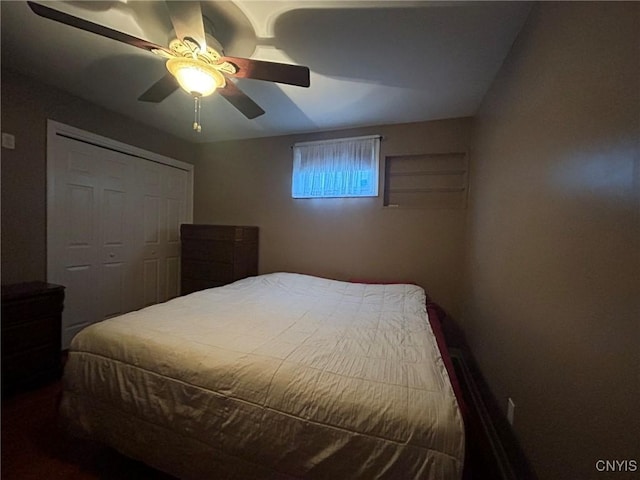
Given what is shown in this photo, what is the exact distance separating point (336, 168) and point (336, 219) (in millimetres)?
587

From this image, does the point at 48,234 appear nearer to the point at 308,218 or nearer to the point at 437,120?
the point at 308,218

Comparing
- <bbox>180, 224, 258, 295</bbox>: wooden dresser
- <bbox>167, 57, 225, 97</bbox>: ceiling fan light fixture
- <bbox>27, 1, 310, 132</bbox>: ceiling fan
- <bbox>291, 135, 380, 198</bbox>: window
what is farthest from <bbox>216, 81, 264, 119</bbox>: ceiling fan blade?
<bbox>180, 224, 258, 295</bbox>: wooden dresser

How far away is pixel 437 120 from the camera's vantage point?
2.55 meters

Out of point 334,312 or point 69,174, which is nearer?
point 334,312

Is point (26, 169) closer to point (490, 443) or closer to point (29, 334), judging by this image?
point (29, 334)

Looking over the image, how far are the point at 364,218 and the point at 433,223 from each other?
2.36 ft

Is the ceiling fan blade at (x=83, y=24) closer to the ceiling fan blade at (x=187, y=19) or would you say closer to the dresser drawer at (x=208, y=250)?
the ceiling fan blade at (x=187, y=19)

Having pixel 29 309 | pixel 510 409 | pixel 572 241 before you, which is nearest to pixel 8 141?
pixel 29 309

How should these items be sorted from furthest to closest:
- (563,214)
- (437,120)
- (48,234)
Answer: (437,120) < (48,234) < (563,214)

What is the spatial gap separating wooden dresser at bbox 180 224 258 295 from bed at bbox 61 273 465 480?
4.49 feet

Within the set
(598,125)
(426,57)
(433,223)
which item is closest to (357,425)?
(598,125)

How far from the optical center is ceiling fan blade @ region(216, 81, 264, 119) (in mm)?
1561

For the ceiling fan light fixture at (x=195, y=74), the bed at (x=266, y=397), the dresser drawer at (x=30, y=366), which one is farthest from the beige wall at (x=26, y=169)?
the ceiling fan light fixture at (x=195, y=74)

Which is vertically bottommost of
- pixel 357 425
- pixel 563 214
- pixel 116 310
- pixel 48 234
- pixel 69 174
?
pixel 116 310
